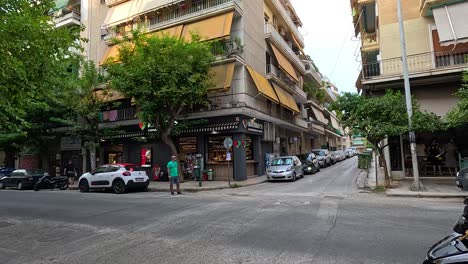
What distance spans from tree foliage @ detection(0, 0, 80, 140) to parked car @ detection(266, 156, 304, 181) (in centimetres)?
1385

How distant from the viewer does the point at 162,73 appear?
17750 mm

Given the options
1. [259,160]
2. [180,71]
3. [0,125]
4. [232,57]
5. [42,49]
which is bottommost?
[259,160]

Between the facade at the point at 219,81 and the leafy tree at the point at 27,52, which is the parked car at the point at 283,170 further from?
the leafy tree at the point at 27,52

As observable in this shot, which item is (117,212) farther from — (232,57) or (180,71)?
(232,57)

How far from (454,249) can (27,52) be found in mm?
10945

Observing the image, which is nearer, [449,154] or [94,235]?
[94,235]

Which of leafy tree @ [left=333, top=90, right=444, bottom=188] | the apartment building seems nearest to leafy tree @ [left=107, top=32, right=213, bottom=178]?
leafy tree @ [left=333, top=90, right=444, bottom=188]

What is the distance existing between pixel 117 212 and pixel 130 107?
1688 cm

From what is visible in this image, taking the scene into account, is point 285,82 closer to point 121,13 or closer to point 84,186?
point 121,13

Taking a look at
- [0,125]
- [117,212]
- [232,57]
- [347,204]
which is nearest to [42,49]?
[0,125]

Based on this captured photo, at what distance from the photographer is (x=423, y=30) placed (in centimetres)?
1767

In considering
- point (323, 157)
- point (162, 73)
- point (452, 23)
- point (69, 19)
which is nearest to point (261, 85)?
point (162, 73)

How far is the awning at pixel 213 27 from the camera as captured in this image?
20.8 metres

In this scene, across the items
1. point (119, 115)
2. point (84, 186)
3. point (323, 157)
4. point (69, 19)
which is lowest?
point (84, 186)
